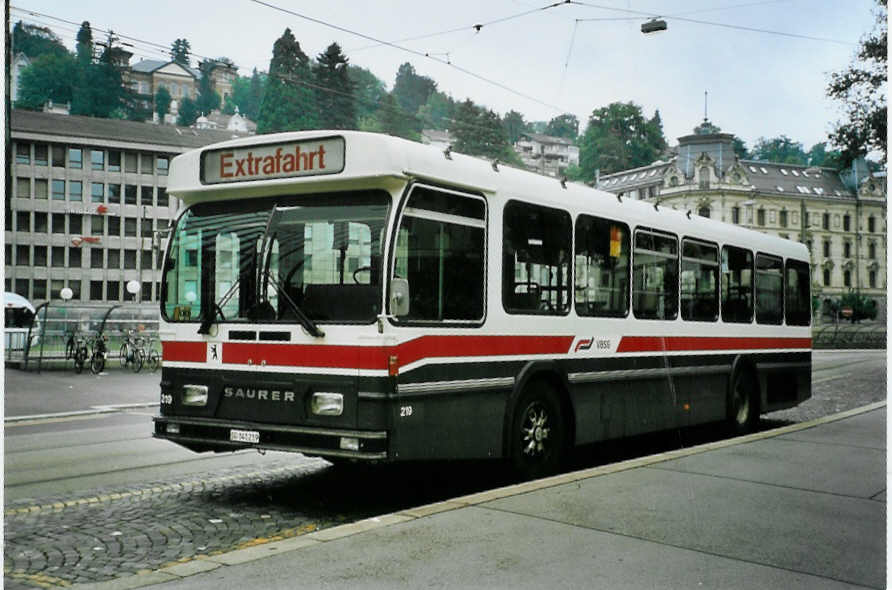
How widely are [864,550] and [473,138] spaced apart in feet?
179

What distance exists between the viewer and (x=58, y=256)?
79.1 m

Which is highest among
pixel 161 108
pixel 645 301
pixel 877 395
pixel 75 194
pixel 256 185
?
pixel 161 108

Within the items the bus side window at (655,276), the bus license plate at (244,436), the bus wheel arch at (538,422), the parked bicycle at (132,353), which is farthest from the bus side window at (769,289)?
the parked bicycle at (132,353)

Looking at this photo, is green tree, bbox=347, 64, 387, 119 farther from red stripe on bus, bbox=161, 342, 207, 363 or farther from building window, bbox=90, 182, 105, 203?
red stripe on bus, bbox=161, 342, 207, 363

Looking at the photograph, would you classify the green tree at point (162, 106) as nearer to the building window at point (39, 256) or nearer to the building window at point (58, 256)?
the building window at point (58, 256)

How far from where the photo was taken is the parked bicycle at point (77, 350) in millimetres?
25047

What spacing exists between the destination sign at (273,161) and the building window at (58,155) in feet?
252

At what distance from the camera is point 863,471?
9195 millimetres

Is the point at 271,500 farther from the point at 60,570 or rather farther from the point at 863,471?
the point at 863,471

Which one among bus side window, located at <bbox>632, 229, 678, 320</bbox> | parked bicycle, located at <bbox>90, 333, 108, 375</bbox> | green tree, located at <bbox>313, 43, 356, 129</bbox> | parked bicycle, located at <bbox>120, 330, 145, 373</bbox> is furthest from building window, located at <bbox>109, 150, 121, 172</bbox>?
bus side window, located at <bbox>632, 229, 678, 320</bbox>

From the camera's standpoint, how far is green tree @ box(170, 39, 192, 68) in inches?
688

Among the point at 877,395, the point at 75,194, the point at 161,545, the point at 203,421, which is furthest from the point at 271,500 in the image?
the point at 75,194

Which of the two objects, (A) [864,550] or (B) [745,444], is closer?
(A) [864,550]

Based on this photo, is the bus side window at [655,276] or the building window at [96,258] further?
the building window at [96,258]
